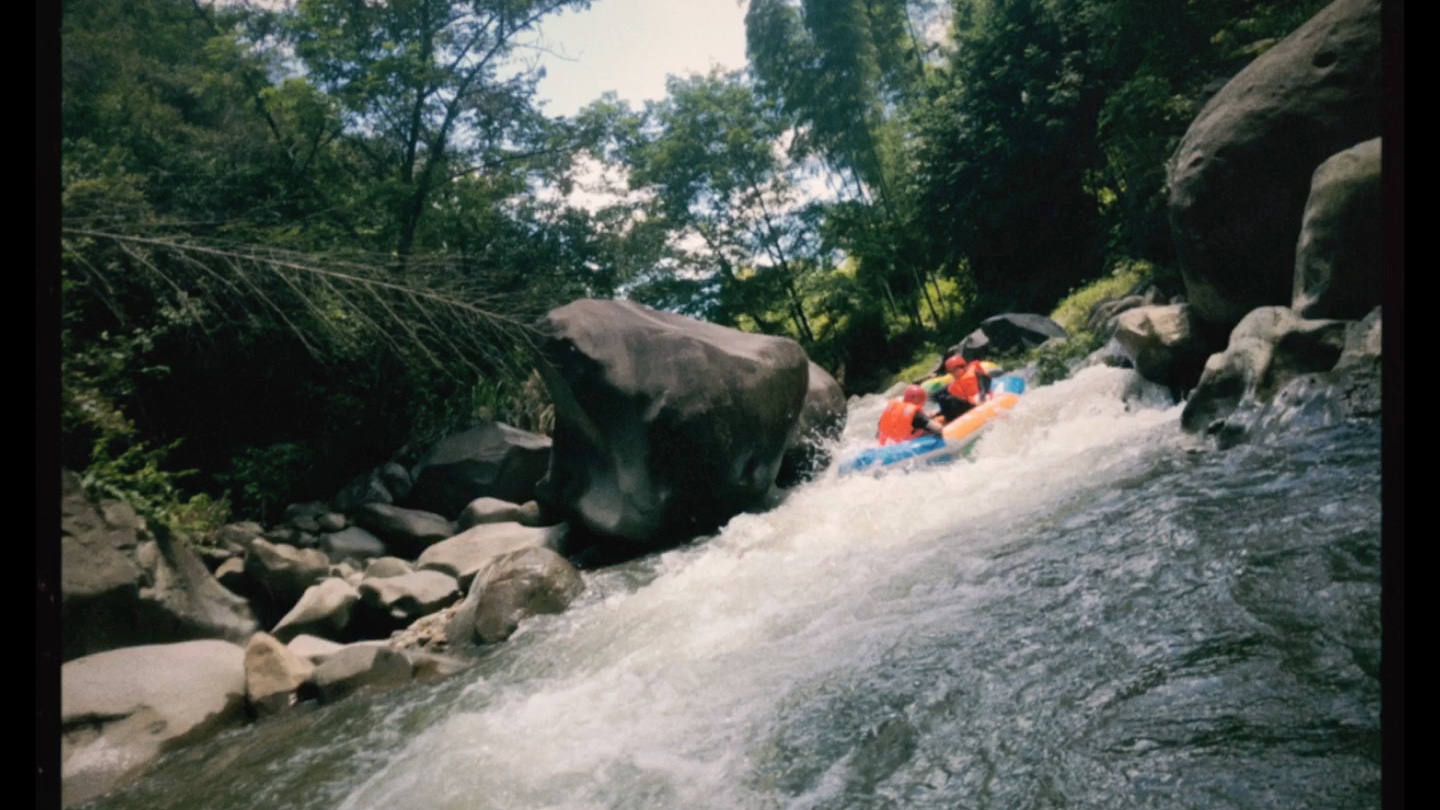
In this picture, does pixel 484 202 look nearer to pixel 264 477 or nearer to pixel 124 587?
pixel 264 477

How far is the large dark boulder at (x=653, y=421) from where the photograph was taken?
27.0ft

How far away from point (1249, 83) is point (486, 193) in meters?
12.1

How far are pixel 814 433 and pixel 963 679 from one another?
7964mm

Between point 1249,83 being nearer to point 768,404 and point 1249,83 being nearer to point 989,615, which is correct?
point 768,404

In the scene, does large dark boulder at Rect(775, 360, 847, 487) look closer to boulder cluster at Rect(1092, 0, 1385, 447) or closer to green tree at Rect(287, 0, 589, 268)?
boulder cluster at Rect(1092, 0, 1385, 447)

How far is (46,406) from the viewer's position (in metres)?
0.69

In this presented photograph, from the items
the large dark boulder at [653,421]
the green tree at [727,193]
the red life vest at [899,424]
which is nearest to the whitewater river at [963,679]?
the large dark boulder at [653,421]

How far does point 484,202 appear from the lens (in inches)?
557

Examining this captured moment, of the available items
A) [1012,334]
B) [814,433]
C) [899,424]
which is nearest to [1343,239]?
[899,424]

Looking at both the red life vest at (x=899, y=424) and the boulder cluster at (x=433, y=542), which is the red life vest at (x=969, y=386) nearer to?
the red life vest at (x=899, y=424)

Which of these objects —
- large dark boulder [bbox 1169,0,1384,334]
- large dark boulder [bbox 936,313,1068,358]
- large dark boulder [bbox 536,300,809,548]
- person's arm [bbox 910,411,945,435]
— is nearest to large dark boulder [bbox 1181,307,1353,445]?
large dark boulder [bbox 1169,0,1384,334]

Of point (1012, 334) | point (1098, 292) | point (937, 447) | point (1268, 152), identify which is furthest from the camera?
point (1098, 292)

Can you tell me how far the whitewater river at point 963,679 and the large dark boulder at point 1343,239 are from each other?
61.3 inches

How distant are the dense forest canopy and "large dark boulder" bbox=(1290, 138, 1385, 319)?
4.80 m
